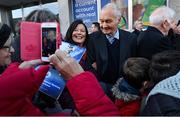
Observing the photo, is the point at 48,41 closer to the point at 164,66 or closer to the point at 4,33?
the point at 4,33

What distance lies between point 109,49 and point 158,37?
50cm

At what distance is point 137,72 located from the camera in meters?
1.89

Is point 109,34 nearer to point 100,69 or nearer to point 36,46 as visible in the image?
point 100,69

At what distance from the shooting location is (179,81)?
125 cm

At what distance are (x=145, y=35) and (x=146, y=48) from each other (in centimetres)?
15

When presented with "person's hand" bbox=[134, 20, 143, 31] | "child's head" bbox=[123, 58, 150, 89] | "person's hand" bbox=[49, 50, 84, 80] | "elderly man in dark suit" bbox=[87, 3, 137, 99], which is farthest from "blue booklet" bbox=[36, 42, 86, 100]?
"person's hand" bbox=[134, 20, 143, 31]

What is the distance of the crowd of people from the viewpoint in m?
1.05

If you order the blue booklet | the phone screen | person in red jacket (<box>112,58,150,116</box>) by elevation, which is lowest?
person in red jacket (<box>112,58,150,116</box>)

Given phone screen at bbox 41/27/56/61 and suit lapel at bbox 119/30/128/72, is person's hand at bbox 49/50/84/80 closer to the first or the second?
phone screen at bbox 41/27/56/61

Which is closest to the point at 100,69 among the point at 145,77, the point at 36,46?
the point at 145,77

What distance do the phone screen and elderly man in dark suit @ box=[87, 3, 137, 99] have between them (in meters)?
1.41

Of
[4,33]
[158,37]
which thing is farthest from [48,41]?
[158,37]

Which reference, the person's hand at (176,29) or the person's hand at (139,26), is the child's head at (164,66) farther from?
the person's hand at (139,26)

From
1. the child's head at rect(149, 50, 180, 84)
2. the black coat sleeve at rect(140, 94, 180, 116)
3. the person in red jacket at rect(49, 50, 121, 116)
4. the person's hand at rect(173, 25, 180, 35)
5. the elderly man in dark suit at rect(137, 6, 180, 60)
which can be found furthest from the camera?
the person's hand at rect(173, 25, 180, 35)
